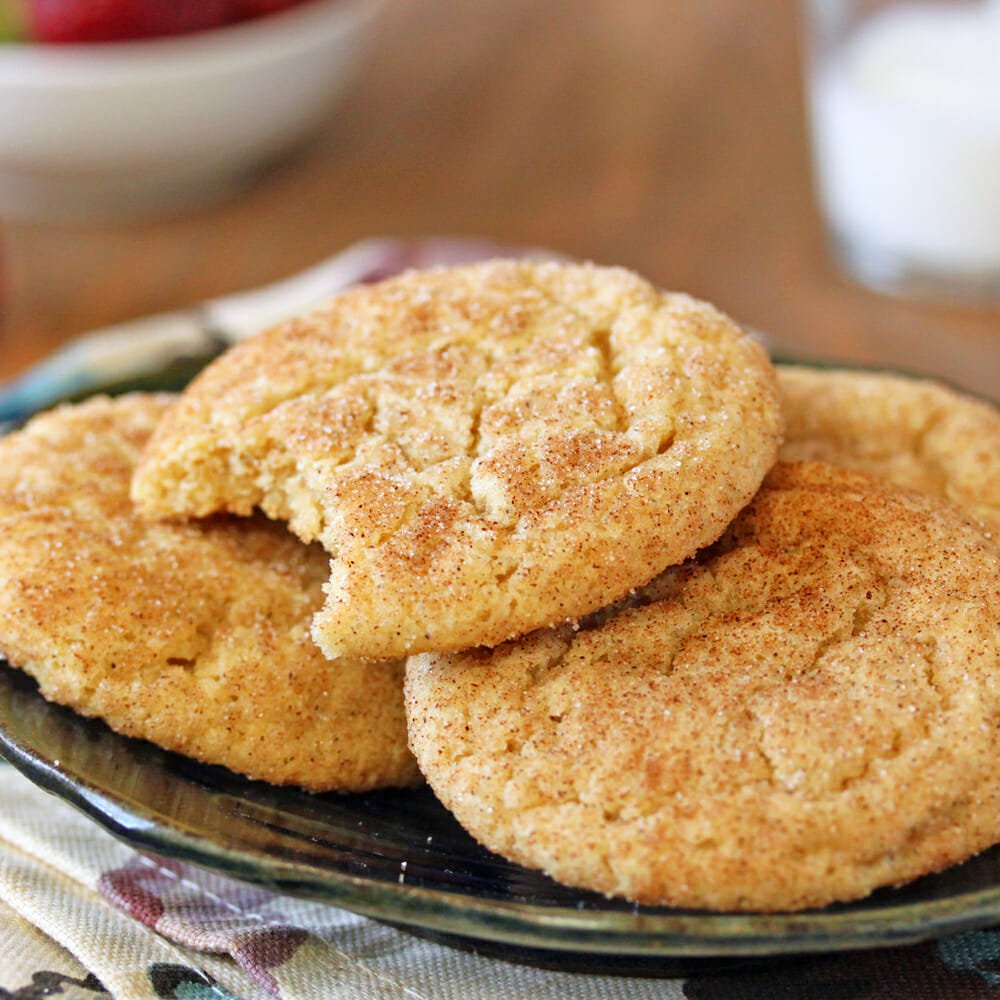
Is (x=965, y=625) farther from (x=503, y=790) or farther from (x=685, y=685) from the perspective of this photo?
(x=503, y=790)

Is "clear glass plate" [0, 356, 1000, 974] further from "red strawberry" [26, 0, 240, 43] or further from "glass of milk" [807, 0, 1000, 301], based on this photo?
"glass of milk" [807, 0, 1000, 301]

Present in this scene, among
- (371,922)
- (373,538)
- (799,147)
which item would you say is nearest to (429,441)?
(373,538)

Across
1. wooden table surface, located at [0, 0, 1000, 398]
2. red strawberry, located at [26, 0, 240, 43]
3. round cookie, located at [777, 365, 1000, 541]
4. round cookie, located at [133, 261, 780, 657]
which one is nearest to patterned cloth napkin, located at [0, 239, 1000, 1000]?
round cookie, located at [133, 261, 780, 657]

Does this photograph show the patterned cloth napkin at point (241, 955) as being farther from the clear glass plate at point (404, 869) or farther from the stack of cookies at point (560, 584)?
the stack of cookies at point (560, 584)

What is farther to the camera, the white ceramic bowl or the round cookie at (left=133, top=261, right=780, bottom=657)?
the white ceramic bowl

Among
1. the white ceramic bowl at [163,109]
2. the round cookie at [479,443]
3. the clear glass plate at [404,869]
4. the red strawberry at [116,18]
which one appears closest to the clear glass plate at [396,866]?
the clear glass plate at [404,869]

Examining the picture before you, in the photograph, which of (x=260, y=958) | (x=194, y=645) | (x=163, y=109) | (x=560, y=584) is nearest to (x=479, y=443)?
(x=560, y=584)
